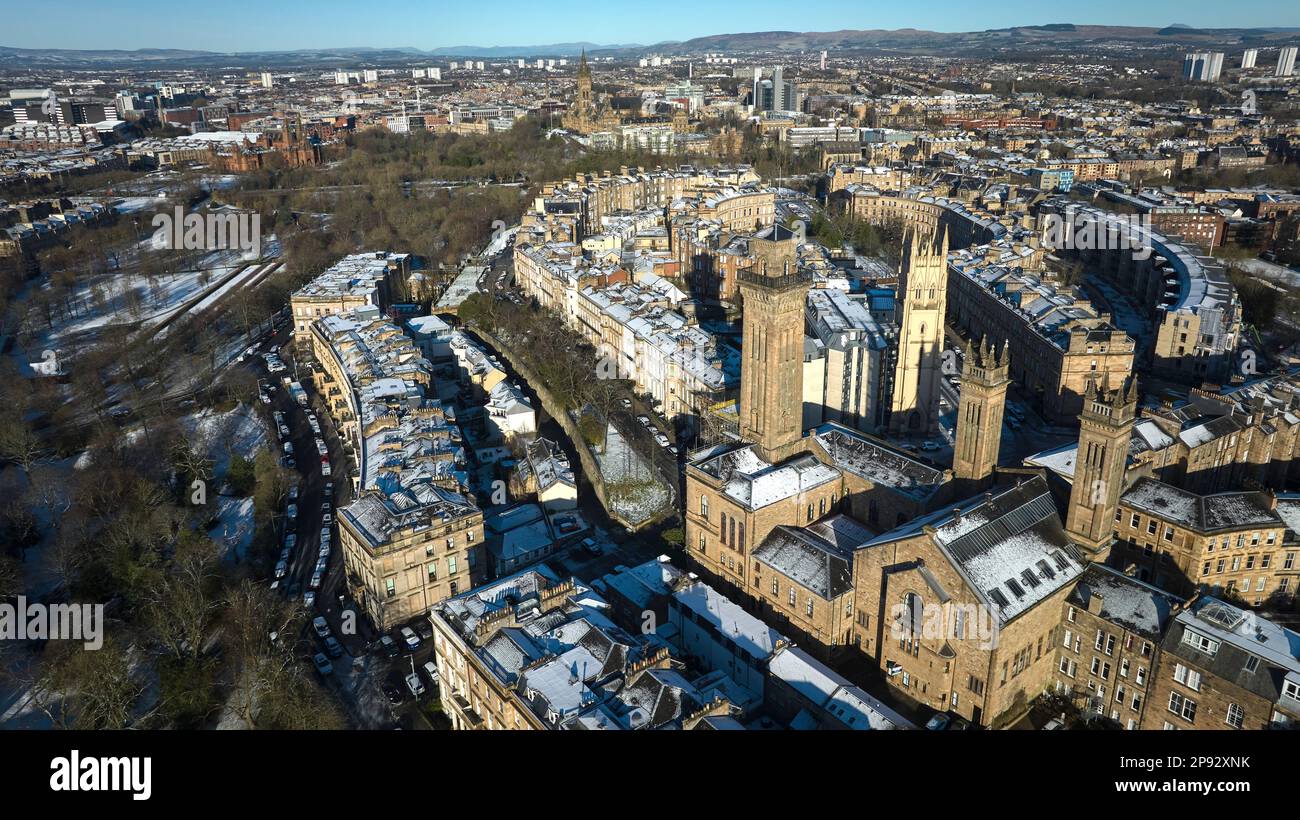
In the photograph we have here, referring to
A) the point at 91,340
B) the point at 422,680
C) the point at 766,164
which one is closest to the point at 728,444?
the point at 422,680

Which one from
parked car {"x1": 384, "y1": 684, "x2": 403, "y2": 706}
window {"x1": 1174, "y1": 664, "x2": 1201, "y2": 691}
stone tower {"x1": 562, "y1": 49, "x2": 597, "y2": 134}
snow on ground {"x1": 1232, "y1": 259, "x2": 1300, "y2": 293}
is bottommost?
parked car {"x1": 384, "y1": 684, "x2": 403, "y2": 706}

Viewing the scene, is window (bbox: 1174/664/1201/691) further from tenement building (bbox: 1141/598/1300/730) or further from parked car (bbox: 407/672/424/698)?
parked car (bbox: 407/672/424/698)

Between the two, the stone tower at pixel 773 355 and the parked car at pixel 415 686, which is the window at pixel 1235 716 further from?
the parked car at pixel 415 686

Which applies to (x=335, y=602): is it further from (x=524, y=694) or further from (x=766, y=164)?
(x=766, y=164)

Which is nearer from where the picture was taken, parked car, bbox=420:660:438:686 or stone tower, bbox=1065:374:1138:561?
stone tower, bbox=1065:374:1138:561

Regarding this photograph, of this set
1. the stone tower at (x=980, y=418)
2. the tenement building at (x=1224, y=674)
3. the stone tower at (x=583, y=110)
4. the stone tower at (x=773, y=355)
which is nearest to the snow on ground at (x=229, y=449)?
the stone tower at (x=773, y=355)

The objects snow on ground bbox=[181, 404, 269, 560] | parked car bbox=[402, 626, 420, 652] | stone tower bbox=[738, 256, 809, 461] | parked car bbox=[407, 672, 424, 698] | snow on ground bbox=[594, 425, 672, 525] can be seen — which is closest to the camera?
parked car bbox=[407, 672, 424, 698]

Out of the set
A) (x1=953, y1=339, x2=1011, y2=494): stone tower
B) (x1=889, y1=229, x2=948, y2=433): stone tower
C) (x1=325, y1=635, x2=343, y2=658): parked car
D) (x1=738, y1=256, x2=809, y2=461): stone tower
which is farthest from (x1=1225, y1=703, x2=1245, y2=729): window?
(x1=325, y1=635, x2=343, y2=658): parked car
